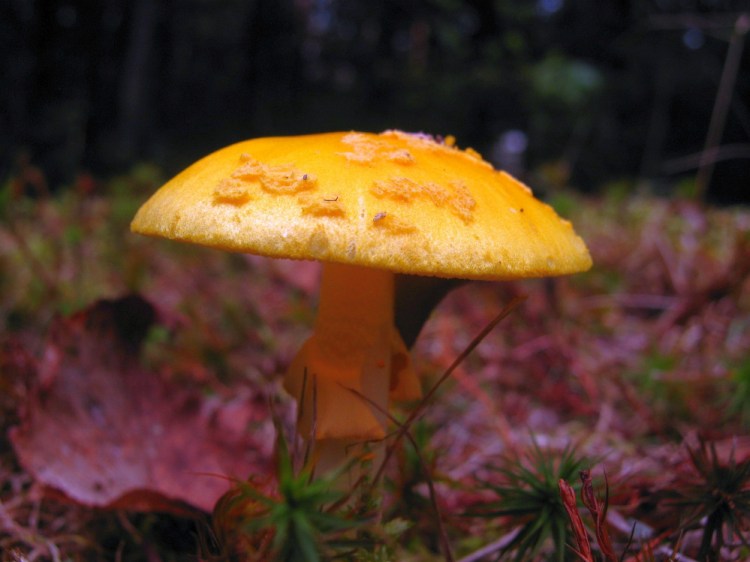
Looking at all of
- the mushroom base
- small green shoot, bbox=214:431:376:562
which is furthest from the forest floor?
the mushroom base

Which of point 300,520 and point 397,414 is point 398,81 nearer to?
point 397,414

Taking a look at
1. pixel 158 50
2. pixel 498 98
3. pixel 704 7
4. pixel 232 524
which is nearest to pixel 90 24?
pixel 158 50

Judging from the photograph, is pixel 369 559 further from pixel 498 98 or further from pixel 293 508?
pixel 498 98

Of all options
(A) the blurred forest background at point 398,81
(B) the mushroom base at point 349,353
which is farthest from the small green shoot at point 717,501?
(A) the blurred forest background at point 398,81

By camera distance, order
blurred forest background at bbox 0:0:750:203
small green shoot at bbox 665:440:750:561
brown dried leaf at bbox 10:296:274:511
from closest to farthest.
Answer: small green shoot at bbox 665:440:750:561, brown dried leaf at bbox 10:296:274:511, blurred forest background at bbox 0:0:750:203

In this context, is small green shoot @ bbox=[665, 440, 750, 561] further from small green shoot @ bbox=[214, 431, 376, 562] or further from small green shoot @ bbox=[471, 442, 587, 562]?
small green shoot @ bbox=[214, 431, 376, 562]

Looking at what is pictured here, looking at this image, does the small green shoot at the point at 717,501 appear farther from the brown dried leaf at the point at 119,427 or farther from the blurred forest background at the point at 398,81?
the blurred forest background at the point at 398,81
